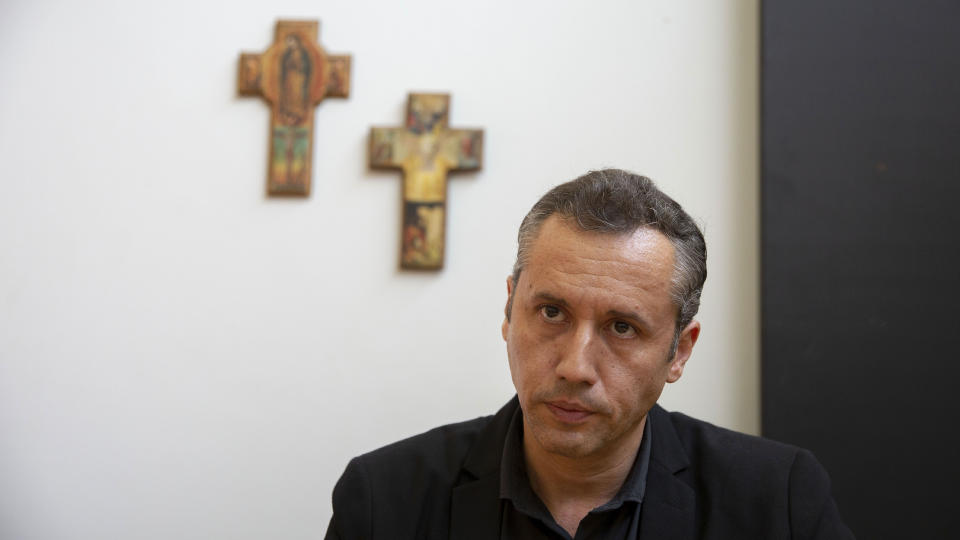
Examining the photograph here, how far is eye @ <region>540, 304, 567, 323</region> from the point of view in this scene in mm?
1449

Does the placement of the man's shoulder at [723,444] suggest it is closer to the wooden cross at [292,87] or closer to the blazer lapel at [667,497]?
the blazer lapel at [667,497]

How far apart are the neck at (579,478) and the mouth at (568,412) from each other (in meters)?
0.17

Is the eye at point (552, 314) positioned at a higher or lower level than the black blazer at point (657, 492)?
higher

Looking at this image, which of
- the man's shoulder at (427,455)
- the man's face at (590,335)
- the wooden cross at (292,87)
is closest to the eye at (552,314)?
the man's face at (590,335)

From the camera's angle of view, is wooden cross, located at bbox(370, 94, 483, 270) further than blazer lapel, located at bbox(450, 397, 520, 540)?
Yes

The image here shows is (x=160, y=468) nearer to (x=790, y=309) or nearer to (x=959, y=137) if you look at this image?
(x=790, y=309)

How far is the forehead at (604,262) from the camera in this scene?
142 centimetres

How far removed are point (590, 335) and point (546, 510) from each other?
0.39 metres

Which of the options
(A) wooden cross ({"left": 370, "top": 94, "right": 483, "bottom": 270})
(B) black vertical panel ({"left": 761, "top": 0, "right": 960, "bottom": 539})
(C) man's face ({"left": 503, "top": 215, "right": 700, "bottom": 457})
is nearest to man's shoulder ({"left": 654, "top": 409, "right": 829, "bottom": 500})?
(C) man's face ({"left": 503, "top": 215, "right": 700, "bottom": 457})

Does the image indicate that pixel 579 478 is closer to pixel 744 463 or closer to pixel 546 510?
pixel 546 510

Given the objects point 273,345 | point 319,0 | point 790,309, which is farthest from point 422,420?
point 319,0

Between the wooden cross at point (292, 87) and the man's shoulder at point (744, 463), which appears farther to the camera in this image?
the wooden cross at point (292, 87)

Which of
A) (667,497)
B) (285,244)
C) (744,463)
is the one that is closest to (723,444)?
(744,463)

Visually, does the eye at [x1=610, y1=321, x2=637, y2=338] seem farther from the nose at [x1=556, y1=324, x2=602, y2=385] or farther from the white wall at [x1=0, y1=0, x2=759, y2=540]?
the white wall at [x1=0, y1=0, x2=759, y2=540]
